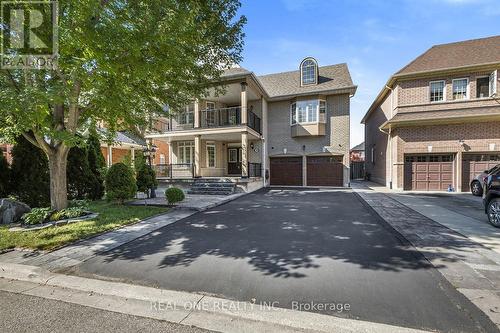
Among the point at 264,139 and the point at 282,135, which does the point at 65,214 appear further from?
the point at 282,135

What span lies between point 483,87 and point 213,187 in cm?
1740

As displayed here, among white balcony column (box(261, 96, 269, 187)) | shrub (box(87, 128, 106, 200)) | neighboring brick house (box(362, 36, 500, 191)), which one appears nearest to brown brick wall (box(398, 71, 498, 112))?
neighboring brick house (box(362, 36, 500, 191))

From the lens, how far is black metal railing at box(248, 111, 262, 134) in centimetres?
1596

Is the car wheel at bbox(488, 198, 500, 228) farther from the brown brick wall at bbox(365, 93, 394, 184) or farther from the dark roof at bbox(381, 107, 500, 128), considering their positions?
the brown brick wall at bbox(365, 93, 394, 184)

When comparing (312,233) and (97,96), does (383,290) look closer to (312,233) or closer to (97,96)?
(312,233)

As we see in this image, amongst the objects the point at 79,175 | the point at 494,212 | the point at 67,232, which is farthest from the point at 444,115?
the point at 79,175

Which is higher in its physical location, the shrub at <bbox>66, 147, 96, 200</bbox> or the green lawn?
the shrub at <bbox>66, 147, 96, 200</bbox>

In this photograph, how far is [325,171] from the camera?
58.7ft

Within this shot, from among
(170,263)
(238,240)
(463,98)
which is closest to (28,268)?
(170,263)

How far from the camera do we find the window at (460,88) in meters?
14.4

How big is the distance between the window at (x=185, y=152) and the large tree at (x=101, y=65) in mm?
9819

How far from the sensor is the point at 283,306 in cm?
292

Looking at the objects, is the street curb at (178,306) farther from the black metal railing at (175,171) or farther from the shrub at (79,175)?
the black metal railing at (175,171)

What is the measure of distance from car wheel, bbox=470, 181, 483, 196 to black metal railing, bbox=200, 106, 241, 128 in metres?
14.2
